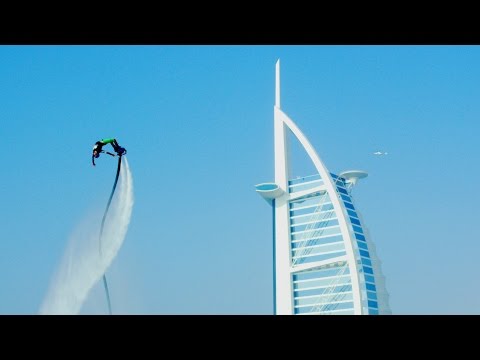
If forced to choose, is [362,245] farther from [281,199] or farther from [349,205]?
[281,199]

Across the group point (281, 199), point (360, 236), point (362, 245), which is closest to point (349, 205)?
point (360, 236)

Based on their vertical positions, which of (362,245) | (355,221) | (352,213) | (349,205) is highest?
(349,205)

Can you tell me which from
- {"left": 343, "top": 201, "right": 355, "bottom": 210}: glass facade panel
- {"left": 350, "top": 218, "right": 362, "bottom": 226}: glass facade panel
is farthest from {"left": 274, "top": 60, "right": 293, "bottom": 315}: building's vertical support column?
{"left": 350, "top": 218, "right": 362, "bottom": 226}: glass facade panel

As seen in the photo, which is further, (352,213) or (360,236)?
(352,213)

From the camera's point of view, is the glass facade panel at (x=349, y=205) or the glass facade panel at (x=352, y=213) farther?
the glass facade panel at (x=349, y=205)

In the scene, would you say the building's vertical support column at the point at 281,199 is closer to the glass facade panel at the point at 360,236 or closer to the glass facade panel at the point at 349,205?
the glass facade panel at the point at 349,205

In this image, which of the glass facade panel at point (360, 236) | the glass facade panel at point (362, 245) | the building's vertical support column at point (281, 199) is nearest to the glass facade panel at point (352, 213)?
the glass facade panel at point (360, 236)

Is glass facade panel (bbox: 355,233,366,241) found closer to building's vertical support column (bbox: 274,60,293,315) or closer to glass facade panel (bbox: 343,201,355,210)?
glass facade panel (bbox: 343,201,355,210)
